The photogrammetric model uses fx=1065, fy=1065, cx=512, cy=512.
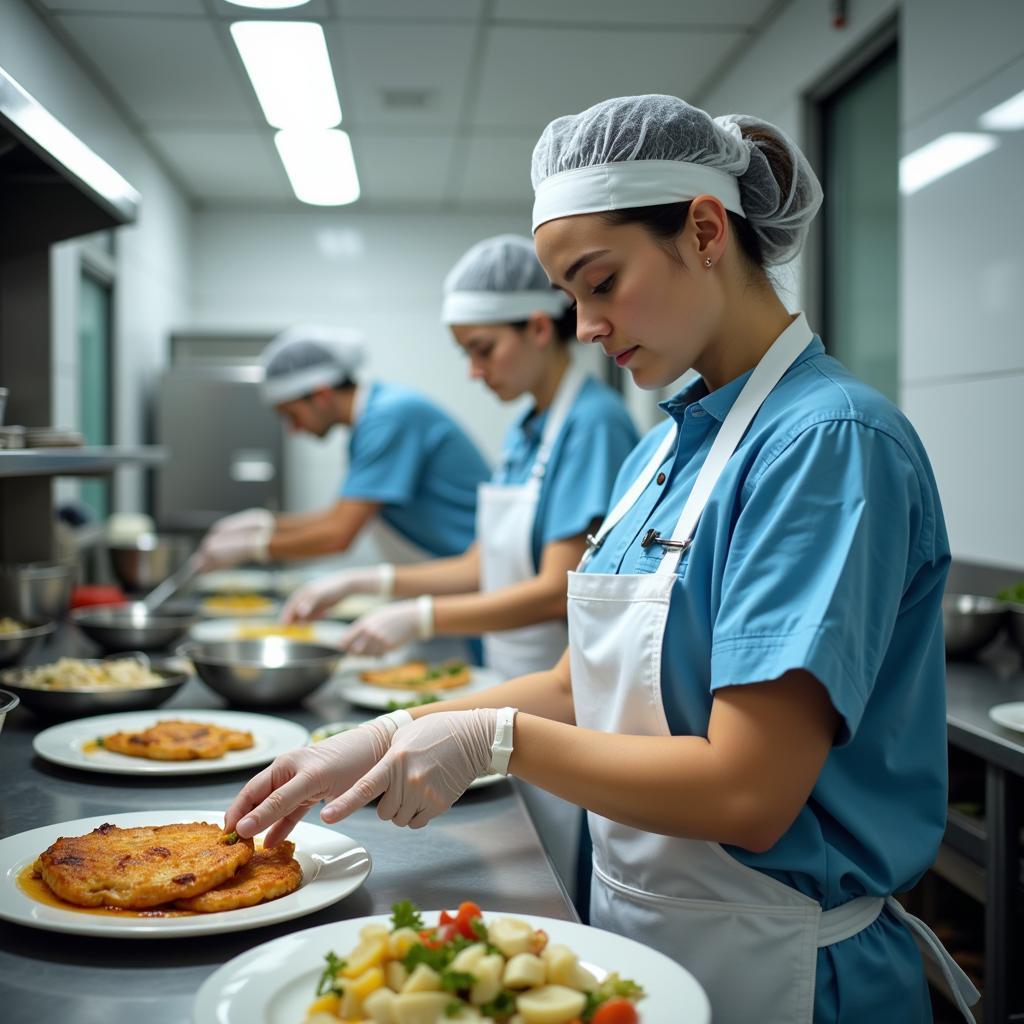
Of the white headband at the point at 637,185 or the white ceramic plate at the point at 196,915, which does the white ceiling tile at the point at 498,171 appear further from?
the white ceramic plate at the point at 196,915

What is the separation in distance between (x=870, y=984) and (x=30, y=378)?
2.43 metres

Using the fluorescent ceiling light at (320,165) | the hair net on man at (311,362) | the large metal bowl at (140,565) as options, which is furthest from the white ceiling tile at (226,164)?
the large metal bowl at (140,565)

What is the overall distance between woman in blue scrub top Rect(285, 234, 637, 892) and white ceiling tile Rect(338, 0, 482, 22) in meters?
1.53

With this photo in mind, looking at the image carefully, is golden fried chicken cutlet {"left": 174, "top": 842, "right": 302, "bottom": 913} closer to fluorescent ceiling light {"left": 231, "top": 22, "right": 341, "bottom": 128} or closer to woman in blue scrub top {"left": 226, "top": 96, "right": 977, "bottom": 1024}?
woman in blue scrub top {"left": 226, "top": 96, "right": 977, "bottom": 1024}

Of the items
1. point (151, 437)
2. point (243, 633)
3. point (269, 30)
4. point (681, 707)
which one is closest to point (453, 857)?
point (681, 707)

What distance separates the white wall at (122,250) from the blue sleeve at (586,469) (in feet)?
5.68

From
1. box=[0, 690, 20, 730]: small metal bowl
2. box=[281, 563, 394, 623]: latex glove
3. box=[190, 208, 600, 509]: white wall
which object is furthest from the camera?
box=[190, 208, 600, 509]: white wall

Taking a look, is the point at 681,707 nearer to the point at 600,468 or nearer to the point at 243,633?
the point at 600,468

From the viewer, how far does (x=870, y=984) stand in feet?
3.71

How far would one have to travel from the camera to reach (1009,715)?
6.19ft

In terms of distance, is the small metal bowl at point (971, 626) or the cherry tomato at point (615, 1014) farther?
the small metal bowl at point (971, 626)

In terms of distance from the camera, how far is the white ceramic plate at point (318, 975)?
816 mm

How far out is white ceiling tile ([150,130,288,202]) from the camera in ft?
16.9

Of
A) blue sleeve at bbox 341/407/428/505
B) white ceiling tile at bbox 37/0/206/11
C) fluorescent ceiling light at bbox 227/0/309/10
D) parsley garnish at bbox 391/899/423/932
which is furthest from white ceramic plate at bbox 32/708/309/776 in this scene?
white ceiling tile at bbox 37/0/206/11
